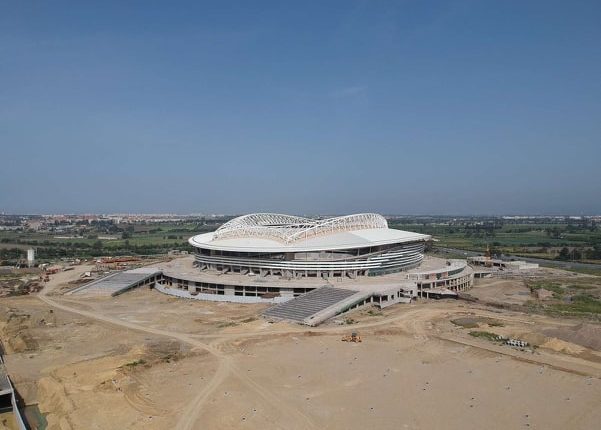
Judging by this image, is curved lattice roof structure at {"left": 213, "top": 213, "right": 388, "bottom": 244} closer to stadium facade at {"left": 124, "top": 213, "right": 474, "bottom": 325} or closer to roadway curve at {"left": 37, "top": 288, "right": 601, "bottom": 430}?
stadium facade at {"left": 124, "top": 213, "right": 474, "bottom": 325}

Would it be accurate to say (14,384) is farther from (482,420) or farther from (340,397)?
(482,420)

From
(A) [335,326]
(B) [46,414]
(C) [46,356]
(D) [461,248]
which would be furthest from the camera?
(D) [461,248]

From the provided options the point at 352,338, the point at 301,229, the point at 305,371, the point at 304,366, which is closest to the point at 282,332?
the point at 352,338

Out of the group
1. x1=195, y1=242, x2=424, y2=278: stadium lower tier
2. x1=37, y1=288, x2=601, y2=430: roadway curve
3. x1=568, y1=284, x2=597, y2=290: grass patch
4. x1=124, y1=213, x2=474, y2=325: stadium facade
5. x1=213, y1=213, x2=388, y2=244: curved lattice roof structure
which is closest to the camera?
x1=37, y1=288, x2=601, y2=430: roadway curve

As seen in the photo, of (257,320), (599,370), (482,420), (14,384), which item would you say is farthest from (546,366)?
(14,384)

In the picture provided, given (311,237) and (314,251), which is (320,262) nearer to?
(314,251)

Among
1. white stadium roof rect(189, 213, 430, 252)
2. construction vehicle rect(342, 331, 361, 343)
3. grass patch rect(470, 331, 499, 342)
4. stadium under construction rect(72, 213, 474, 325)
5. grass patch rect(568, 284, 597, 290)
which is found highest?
white stadium roof rect(189, 213, 430, 252)

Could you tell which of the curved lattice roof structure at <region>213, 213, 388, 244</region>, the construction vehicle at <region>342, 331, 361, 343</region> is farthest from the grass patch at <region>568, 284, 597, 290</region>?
the construction vehicle at <region>342, 331, 361, 343</region>

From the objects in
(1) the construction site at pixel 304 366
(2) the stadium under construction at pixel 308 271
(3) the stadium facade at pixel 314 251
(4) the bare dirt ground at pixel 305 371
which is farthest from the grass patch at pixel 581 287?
(4) the bare dirt ground at pixel 305 371

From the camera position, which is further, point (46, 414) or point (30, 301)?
point (30, 301)
